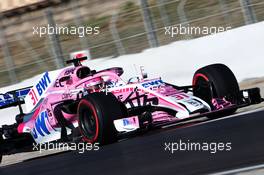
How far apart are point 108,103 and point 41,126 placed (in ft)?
6.36

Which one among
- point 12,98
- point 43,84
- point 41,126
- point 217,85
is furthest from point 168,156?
point 12,98

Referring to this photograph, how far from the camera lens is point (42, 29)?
17828mm

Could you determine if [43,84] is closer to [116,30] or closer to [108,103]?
[108,103]

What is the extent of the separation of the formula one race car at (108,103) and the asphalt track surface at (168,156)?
0.25 metres

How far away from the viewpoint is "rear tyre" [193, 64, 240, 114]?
1063 cm

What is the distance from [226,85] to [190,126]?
→ 0.83 metres

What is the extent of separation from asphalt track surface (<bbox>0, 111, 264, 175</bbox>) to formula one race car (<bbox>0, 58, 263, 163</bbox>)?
25 centimetres

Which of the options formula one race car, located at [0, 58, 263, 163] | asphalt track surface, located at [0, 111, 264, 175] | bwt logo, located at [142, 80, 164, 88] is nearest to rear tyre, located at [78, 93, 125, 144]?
formula one race car, located at [0, 58, 263, 163]

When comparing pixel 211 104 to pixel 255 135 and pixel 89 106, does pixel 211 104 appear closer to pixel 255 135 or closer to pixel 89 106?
pixel 89 106

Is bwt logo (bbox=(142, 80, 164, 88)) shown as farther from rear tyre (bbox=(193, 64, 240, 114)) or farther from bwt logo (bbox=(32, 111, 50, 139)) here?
bwt logo (bbox=(32, 111, 50, 139))

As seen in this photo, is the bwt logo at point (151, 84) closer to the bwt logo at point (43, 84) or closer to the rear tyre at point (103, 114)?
the rear tyre at point (103, 114)

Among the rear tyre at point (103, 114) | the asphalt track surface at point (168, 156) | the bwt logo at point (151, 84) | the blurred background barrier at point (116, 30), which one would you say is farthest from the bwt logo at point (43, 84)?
the blurred background barrier at point (116, 30)

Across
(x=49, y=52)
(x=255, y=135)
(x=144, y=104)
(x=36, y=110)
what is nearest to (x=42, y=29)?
(x=49, y=52)

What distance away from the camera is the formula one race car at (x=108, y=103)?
32.3ft
